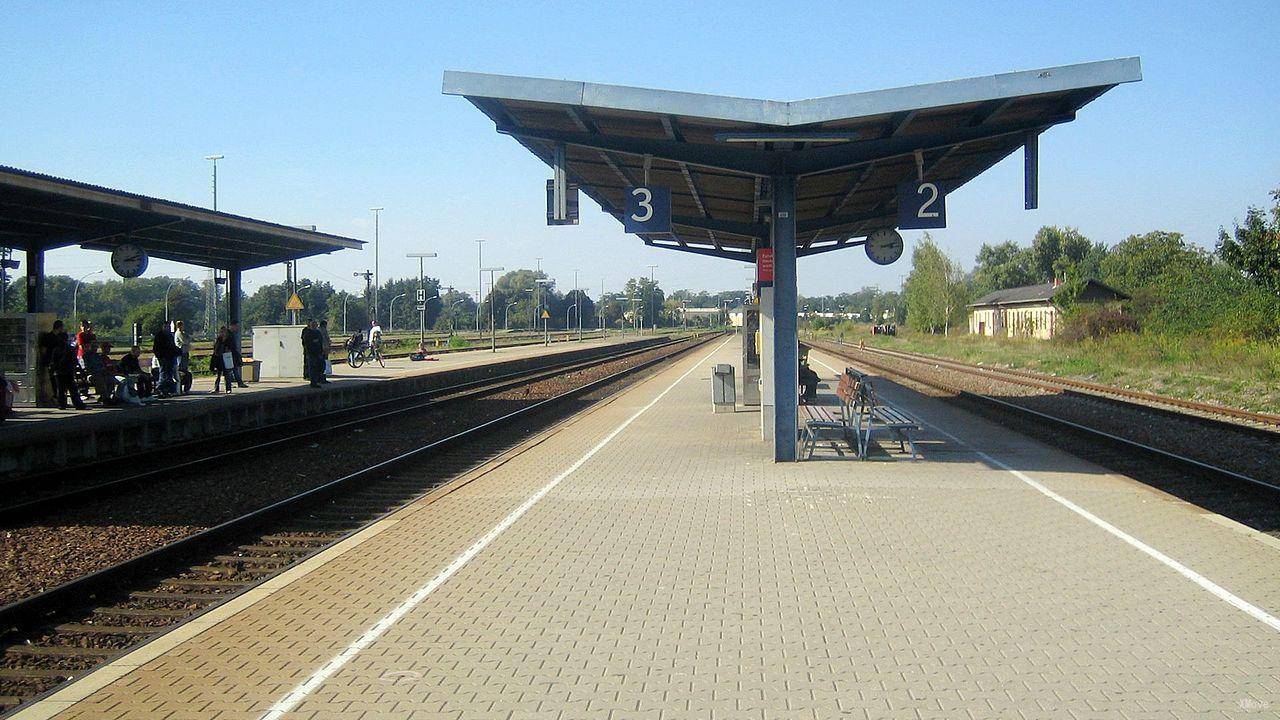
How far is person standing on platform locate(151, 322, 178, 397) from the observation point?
20195 millimetres

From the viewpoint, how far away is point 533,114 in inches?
437

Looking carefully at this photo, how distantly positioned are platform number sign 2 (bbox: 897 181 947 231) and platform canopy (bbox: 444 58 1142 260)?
0.39 m

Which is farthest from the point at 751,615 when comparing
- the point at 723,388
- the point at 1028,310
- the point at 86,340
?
the point at 1028,310

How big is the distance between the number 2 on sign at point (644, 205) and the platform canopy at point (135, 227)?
8.10 m

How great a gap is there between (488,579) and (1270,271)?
107ft

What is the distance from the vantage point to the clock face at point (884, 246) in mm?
14320

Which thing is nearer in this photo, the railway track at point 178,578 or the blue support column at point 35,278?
the railway track at point 178,578

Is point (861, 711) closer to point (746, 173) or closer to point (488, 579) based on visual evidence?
point (488, 579)

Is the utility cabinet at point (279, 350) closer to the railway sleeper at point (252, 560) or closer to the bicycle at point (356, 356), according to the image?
the bicycle at point (356, 356)

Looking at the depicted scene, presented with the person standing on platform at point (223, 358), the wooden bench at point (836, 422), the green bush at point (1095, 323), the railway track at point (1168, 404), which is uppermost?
the green bush at point (1095, 323)

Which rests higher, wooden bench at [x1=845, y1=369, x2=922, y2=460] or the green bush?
the green bush

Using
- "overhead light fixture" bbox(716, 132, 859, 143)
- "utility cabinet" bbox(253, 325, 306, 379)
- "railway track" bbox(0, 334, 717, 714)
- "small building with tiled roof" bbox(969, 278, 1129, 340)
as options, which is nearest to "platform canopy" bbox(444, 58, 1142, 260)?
"overhead light fixture" bbox(716, 132, 859, 143)

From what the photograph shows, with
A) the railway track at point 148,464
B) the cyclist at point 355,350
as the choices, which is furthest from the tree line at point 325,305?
the railway track at point 148,464

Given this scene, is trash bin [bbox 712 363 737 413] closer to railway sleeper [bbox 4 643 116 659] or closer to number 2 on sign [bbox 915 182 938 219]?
number 2 on sign [bbox 915 182 938 219]
